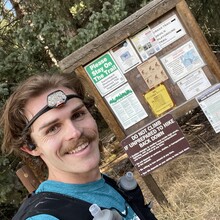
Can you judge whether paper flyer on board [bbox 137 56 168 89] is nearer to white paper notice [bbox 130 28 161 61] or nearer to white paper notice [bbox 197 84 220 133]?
white paper notice [bbox 130 28 161 61]

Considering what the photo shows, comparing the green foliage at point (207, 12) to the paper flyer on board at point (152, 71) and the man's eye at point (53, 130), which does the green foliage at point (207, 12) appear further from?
the man's eye at point (53, 130)

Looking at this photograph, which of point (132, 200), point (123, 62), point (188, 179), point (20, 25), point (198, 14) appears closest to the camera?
point (132, 200)

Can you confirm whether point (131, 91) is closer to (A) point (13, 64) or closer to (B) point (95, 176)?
(B) point (95, 176)

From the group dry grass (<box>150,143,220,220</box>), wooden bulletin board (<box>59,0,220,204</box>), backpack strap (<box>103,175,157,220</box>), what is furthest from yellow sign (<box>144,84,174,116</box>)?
backpack strap (<box>103,175,157,220</box>)

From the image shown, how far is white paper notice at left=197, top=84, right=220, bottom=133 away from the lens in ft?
11.5

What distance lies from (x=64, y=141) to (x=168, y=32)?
2.19 m

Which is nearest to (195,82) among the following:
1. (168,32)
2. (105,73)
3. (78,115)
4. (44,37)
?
(168,32)

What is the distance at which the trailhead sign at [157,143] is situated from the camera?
3535 millimetres

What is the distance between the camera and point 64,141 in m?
1.62

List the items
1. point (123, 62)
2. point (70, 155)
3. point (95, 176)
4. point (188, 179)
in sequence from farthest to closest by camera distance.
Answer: point (188, 179), point (123, 62), point (95, 176), point (70, 155)

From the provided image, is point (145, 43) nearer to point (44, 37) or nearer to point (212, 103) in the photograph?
point (212, 103)

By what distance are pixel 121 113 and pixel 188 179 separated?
4.69 ft

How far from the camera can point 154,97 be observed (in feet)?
11.7

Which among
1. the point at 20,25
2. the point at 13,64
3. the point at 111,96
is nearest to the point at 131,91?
the point at 111,96
